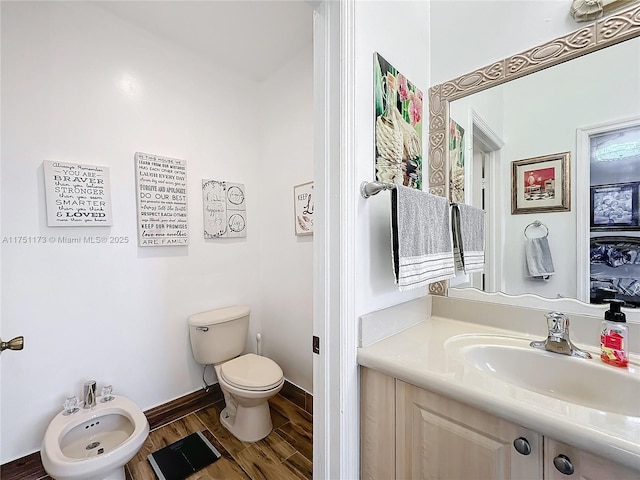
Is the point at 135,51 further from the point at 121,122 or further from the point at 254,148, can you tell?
the point at 254,148

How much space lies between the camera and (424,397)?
80cm

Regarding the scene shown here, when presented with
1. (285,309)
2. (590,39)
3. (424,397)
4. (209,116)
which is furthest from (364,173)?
(209,116)

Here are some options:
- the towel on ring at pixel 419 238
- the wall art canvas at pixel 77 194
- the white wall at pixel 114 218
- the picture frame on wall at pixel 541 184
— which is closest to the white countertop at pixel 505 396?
the towel on ring at pixel 419 238

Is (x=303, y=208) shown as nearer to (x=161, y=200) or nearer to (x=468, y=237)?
(x=161, y=200)

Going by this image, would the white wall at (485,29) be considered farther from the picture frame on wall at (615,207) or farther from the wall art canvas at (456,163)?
the picture frame on wall at (615,207)

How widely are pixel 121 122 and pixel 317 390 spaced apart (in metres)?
1.79

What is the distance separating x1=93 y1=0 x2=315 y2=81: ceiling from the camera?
1.52 meters

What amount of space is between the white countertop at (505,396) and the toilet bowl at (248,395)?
35.1 inches

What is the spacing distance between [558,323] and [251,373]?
153cm

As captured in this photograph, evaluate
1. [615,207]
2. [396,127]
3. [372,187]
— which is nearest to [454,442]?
[372,187]

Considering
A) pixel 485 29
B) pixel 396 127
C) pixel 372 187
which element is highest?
pixel 485 29

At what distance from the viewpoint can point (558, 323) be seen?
36.5 inches

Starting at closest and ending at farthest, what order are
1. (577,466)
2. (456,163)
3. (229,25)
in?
(577,466) → (456,163) → (229,25)

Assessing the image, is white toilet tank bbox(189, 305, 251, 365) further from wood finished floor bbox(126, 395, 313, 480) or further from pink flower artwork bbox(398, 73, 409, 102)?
pink flower artwork bbox(398, 73, 409, 102)
